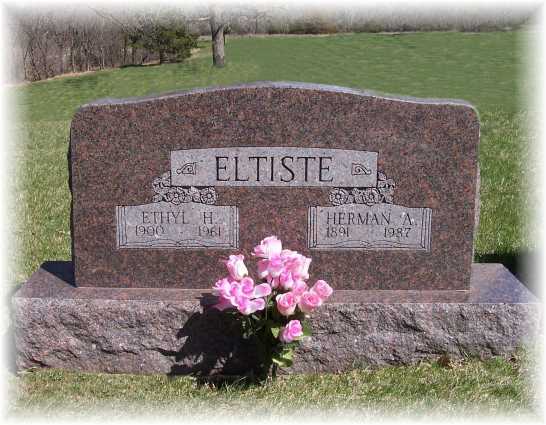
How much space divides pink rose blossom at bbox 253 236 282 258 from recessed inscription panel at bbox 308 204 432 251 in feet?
1.33

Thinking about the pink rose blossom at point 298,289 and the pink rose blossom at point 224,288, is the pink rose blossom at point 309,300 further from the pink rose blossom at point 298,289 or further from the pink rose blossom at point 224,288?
the pink rose blossom at point 224,288

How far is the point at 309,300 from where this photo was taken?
13.1ft

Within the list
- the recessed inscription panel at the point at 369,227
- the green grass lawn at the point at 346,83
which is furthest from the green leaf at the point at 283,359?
the recessed inscription panel at the point at 369,227

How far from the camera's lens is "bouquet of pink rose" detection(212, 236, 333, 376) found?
156 inches

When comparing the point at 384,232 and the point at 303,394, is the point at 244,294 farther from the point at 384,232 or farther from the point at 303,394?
the point at 384,232

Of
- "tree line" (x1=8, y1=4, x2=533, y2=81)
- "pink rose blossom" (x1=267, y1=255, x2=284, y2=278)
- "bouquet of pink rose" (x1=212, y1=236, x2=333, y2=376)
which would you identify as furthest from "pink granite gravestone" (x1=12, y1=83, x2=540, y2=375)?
"tree line" (x1=8, y1=4, x2=533, y2=81)

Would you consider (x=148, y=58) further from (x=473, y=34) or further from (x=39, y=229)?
(x=39, y=229)

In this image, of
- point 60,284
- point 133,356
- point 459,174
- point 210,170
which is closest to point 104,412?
point 133,356

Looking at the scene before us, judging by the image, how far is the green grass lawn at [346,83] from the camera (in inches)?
163

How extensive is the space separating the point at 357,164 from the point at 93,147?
5.02 ft

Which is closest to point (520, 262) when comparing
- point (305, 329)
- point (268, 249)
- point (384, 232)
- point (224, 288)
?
point (384, 232)

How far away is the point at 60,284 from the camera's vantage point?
4629mm

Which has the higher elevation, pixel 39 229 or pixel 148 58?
pixel 148 58

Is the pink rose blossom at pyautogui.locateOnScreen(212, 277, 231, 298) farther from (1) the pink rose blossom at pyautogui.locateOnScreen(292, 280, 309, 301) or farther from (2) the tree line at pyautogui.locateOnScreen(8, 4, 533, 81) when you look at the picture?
(2) the tree line at pyautogui.locateOnScreen(8, 4, 533, 81)
